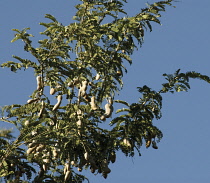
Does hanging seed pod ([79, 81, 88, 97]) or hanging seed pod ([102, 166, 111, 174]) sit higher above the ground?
hanging seed pod ([79, 81, 88, 97])

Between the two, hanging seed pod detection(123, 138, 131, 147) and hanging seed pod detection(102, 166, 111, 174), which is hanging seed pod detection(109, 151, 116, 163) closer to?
hanging seed pod detection(123, 138, 131, 147)

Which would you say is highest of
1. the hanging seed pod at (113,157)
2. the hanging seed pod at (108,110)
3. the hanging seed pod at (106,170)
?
the hanging seed pod at (108,110)

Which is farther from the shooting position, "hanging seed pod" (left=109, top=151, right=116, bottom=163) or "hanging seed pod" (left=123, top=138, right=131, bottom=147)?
"hanging seed pod" (left=109, top=151, right=116, bottom=163)

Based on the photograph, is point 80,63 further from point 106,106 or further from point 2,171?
point 2,171

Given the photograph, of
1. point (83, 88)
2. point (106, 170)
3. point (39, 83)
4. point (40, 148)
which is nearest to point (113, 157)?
point (106, 170)

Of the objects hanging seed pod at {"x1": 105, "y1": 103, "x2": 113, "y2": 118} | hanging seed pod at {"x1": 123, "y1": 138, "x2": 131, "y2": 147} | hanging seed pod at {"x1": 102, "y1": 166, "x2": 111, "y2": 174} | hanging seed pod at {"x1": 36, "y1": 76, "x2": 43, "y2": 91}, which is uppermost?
hanging seed pod at {"x1": 36, "y1": 76, "x2": 43, "y2": 91}

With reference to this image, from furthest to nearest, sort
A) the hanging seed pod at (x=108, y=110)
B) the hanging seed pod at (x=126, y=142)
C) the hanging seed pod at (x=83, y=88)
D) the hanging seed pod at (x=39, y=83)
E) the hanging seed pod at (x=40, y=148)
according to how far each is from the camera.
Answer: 1. the hanging seed pod at (x=126, y=142)
2. the hanging seed pod at (x=83, y=88)
3. the hanging seed pod at (x=39, y=83)
4. the hanging seed pod at (x=108, y=110)
5. the hanging seed pod at (x=40, y=148)

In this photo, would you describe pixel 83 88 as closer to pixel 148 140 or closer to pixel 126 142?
pixel 126 142

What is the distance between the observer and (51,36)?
13977 mm

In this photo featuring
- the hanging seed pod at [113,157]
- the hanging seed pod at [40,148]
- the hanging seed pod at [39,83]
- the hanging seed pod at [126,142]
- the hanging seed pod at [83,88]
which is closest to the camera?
the hanging seed pod at [40,148]

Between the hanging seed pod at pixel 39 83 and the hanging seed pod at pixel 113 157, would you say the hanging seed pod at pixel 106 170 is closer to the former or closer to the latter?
the hanging seed pod at pixel 113 157

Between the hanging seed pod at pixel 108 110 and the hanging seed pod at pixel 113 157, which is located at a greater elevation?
the hanging seed pod at pixel 108 110

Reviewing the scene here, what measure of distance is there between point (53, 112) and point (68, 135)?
0.83 metres

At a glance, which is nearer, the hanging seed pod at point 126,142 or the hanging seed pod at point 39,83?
the hanging seed pod at point 39,83
